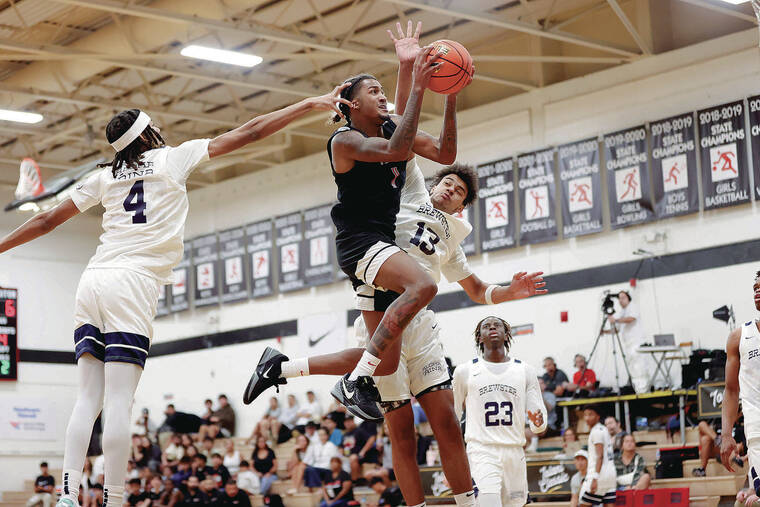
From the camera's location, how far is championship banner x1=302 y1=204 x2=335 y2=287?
23.9 m

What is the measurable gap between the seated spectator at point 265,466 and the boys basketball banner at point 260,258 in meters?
5.70

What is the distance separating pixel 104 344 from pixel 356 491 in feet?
43.6

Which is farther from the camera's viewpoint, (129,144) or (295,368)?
(295,368)

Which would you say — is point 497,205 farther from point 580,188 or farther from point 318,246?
point 318,246

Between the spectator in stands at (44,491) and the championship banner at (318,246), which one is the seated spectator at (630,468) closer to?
the championship banner at (318,246)

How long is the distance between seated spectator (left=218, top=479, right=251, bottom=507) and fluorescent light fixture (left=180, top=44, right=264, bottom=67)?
7.86m

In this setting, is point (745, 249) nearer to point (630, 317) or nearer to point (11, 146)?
point (630, 317)

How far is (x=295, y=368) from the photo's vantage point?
616 cm

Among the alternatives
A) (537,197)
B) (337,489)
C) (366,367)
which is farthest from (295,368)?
(537,197)

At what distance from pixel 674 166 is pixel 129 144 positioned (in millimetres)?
14108

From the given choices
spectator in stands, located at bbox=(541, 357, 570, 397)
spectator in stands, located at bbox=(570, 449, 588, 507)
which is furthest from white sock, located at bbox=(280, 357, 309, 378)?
spectator in stands, located at bbox=(541, 357, 570, 397)

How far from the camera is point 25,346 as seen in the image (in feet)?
89.3

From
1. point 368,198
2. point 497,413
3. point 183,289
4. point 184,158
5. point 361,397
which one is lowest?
point 497,413

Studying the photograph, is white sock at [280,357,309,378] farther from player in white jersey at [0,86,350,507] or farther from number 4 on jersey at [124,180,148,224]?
number 4 on jersey at [124,180,148,224]
